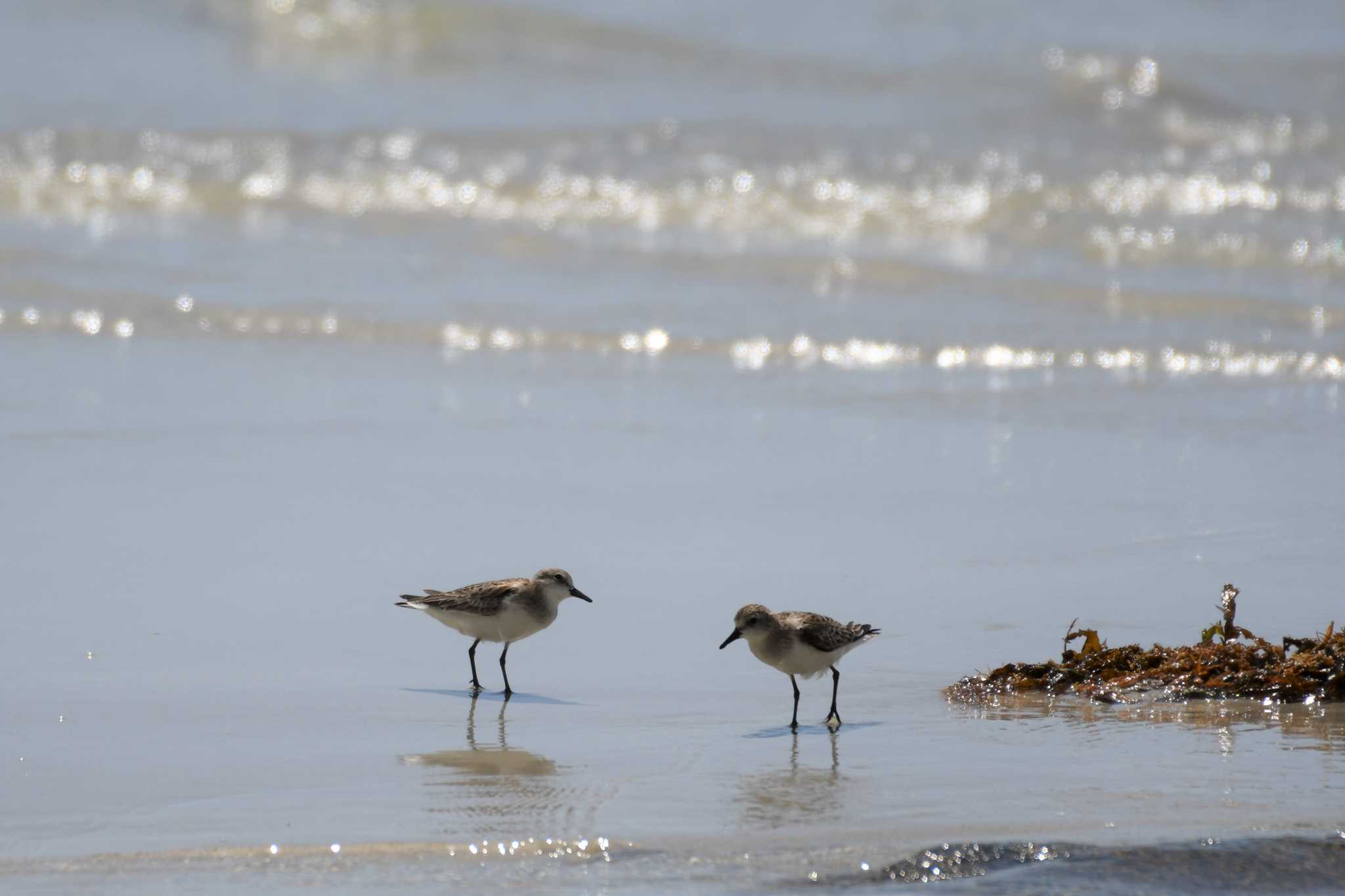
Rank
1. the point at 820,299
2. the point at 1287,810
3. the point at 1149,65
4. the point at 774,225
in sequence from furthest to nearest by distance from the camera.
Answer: the point at 1149,65
the point at 774,225
the point at 820,299
the point at 1287,810

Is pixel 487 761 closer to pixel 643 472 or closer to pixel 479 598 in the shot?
pixel 479 598

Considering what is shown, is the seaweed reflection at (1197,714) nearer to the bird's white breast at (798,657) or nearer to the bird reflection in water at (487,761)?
the bird's white breast at (798,657)

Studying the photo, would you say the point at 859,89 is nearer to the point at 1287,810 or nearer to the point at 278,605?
the point at 278,605

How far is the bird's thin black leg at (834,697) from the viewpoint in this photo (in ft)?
17.2

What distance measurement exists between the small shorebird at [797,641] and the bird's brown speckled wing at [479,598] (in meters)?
0.83

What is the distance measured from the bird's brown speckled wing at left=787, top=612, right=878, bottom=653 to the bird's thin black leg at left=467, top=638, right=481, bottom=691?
1081mm

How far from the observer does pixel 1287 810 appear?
4172 millimetres

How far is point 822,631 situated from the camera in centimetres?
535

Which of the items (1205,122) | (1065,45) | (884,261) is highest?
(1065,45)

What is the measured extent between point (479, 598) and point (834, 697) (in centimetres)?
132

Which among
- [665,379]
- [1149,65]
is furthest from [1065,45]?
[665,379]

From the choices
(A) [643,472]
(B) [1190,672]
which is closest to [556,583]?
(B) [1190,672]

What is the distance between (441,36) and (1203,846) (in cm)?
2355

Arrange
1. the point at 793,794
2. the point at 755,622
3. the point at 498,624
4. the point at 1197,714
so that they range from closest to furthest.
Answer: the point at 793,794, the point at 1197,714, the point at 755,622, the point at 498,624
